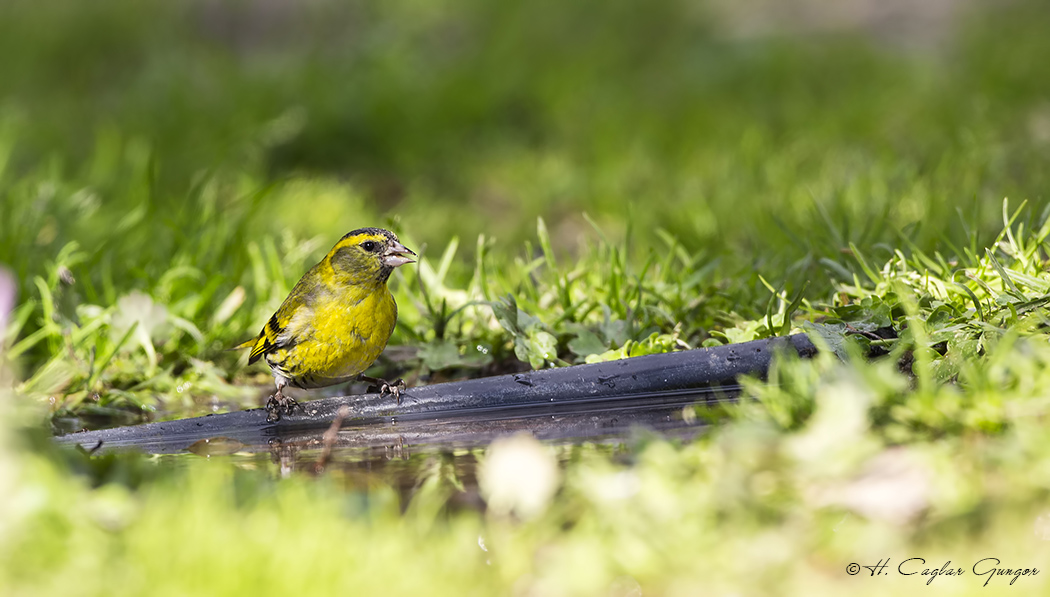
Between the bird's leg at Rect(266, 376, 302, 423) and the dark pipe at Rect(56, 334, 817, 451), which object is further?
the bird's leg at Rect(266, 376, 302, 423)

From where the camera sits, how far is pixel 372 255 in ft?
12.7

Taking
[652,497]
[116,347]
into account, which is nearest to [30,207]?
[116,347]

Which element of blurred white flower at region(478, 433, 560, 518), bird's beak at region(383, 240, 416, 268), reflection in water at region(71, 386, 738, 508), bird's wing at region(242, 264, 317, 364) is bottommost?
reflection in water at region(71, 386, 738, 508)

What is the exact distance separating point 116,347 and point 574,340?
1871mm

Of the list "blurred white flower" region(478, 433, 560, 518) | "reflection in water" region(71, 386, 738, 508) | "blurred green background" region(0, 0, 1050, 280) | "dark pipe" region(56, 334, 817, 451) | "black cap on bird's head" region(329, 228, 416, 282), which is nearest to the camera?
"blurred white flower" region(478, 433, 560, 518)

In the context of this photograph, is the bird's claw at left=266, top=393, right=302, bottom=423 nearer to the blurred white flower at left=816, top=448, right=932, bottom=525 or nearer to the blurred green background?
the blurred green background

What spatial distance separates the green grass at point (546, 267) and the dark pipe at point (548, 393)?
27 cm

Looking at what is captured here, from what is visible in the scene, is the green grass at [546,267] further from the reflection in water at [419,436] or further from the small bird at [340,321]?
the small bird at [340,321]

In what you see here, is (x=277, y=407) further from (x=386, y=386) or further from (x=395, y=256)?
(x=395, y=256)

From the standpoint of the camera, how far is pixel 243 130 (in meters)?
7.21

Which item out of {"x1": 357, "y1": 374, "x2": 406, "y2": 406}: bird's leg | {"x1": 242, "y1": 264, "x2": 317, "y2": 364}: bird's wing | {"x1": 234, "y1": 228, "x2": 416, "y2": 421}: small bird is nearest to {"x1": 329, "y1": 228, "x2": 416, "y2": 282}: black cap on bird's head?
{"x1": 234, "y1": 228, "x2": 416, "y2": 421}: small bird

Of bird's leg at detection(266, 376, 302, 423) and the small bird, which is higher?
the small bird

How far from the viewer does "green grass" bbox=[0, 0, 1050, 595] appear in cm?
210

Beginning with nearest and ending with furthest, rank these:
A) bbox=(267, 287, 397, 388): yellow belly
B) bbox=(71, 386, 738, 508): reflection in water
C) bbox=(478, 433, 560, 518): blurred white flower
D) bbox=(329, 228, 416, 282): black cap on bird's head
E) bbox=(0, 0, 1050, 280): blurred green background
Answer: bbox=(478, 433, 560, 518): blurred white flower → bbox=(71, 386, 738, 508): reflection in water → bbox=(267, 287, 397, 388): yellow belly → bbox=(329, 228, 416, 282): black cap on bird's head → bbox=(0, 0, 1050, 280): blurred green background
